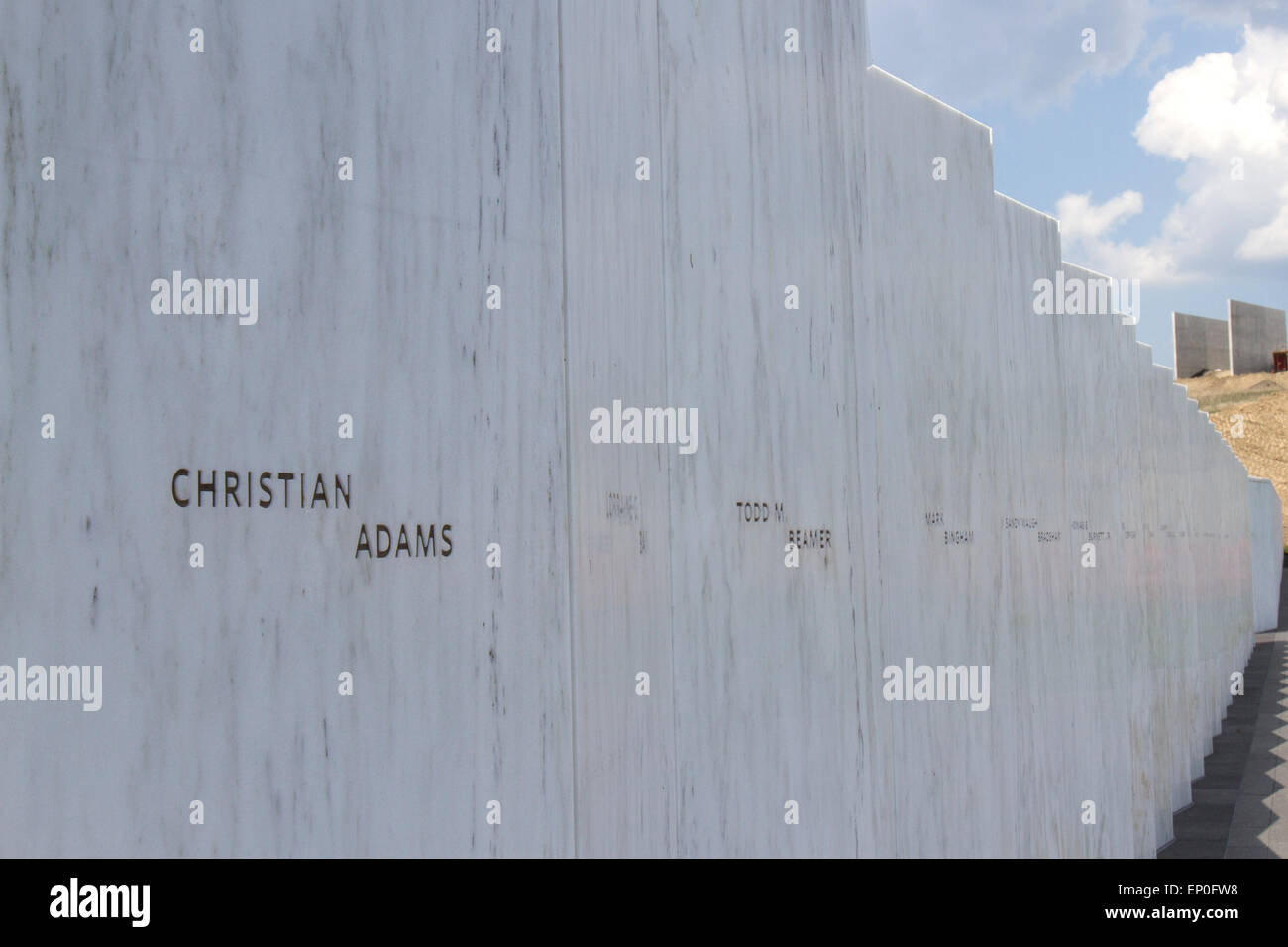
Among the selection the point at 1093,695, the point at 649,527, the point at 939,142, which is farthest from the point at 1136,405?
the point at 649,527

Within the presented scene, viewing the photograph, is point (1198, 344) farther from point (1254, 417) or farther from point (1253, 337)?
point (1254, 417)

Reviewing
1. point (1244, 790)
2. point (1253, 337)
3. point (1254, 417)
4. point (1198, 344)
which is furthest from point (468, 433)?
point (1253, 337)

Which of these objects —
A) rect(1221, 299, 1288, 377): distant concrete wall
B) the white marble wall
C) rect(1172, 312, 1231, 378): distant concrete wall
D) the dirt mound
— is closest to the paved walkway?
the white marble wall

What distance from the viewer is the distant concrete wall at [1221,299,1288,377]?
74.2 m

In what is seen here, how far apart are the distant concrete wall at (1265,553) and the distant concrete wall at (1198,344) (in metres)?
31.8

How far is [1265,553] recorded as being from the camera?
38.5 meters

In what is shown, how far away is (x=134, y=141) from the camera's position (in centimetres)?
287

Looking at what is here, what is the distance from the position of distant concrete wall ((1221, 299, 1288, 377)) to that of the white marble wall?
74.5m

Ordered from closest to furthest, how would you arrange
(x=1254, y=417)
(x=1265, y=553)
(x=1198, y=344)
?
(x=1265, y=553) → (x=1254, y=417) → (x=1198, y=344)

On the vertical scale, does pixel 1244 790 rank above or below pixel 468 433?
below

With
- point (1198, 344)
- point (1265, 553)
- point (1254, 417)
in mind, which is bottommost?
point (1265, 553)

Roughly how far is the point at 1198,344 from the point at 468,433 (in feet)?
258

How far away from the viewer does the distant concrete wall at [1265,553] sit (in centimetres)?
3653
